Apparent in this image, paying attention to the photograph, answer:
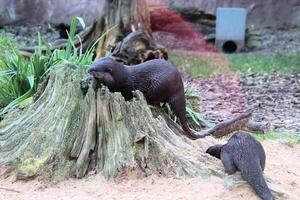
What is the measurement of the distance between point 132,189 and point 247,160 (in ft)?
2.14

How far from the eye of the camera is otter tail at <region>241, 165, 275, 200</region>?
355 cm

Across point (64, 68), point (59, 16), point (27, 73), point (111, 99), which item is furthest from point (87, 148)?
point (59, 16)

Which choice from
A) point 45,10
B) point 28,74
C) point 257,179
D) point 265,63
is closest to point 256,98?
point 265,63

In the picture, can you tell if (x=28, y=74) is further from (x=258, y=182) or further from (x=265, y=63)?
(x=265, y=63)

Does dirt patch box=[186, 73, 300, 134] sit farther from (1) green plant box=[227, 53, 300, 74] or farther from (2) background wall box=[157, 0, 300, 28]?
(2) background wall box=[157, 0, 300, 28]

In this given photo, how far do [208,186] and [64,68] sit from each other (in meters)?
1.44

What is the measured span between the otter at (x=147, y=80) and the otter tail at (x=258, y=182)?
111cm

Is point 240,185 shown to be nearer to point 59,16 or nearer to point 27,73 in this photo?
point 27,73

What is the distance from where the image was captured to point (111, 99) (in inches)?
162

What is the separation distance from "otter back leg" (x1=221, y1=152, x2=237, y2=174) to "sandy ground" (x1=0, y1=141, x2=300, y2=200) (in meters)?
0.07

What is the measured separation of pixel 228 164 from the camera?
382 centimetres

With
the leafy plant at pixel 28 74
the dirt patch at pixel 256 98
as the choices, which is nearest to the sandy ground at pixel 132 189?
the leafy plant at pixel 28 74

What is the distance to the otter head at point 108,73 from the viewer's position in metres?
4.25

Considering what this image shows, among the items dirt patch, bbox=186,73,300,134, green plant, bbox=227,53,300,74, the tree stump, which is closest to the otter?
the tree stump
